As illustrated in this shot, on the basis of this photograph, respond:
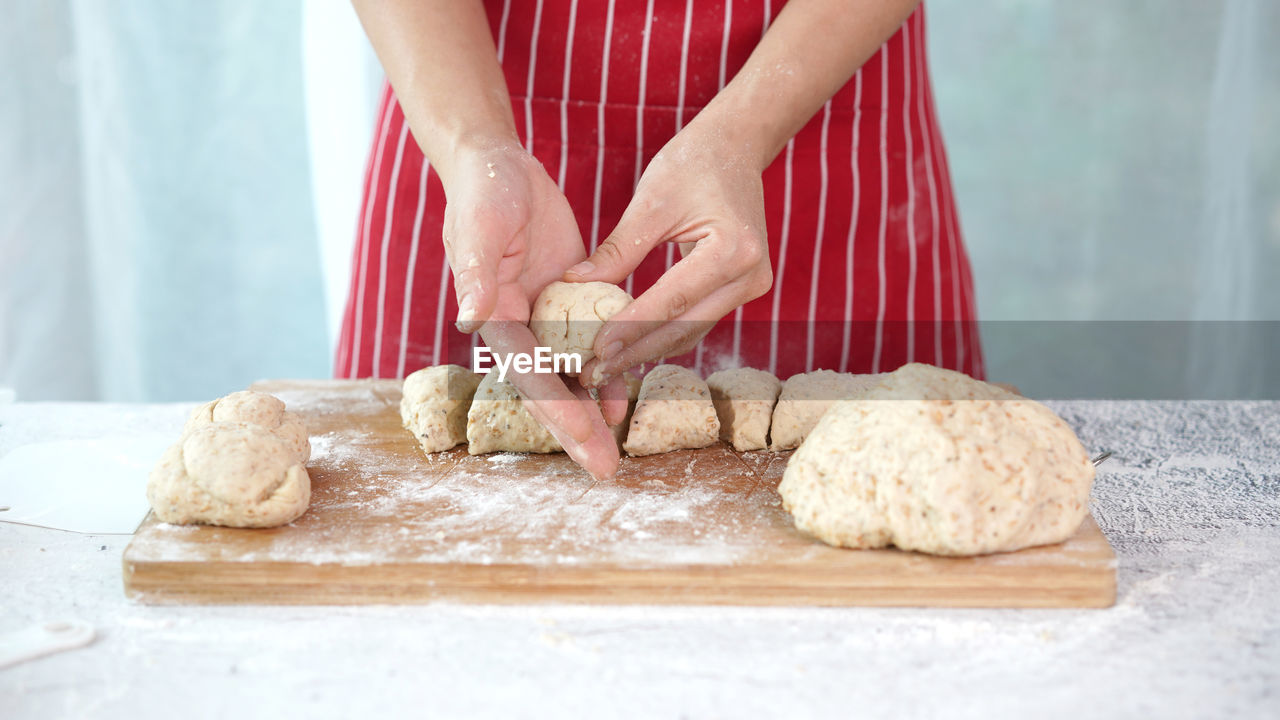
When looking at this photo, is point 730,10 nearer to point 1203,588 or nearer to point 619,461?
point 619,461

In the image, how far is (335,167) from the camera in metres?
3.54

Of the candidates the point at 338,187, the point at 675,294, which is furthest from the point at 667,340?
the point at 338,187

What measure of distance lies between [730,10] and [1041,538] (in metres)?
1.35

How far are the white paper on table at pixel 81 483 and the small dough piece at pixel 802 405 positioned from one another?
1.08 m

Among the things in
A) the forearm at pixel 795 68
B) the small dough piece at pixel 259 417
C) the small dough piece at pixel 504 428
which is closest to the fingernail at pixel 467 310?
the small dough piece at pixel 504 428

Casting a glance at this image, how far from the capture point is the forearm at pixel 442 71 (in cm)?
185

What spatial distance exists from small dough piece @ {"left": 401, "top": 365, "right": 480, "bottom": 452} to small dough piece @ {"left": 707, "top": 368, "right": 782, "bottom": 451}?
0.47 metres

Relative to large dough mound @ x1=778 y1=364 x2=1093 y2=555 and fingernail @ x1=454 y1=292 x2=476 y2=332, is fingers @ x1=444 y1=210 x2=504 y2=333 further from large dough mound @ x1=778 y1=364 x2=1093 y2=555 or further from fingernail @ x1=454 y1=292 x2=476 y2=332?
large dough mound @ x1=778 y1=364 x2=1093 y2=555

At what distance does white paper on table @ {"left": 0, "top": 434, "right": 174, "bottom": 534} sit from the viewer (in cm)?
156

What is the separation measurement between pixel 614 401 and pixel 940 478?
0.57 metres

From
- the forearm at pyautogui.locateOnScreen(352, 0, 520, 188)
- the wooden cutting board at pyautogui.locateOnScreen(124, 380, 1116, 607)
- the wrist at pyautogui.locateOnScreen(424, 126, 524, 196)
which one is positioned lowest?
the wooden cutting board at pyautogui.locateOnScreen(124, 380, 1116, 607)

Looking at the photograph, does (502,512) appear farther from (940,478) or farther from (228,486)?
(940,478)

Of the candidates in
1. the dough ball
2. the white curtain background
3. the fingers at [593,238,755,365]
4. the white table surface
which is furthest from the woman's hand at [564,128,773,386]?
the white curtain background

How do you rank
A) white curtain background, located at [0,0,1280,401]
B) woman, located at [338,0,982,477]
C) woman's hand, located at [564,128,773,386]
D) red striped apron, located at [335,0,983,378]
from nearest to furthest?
woman's hand, located at [564,128,773,386]
woman, located at [338,0,982,477]
red striped apron, located at [335,0,983,378]
white curtain background, located at [0,0,1280,401]
